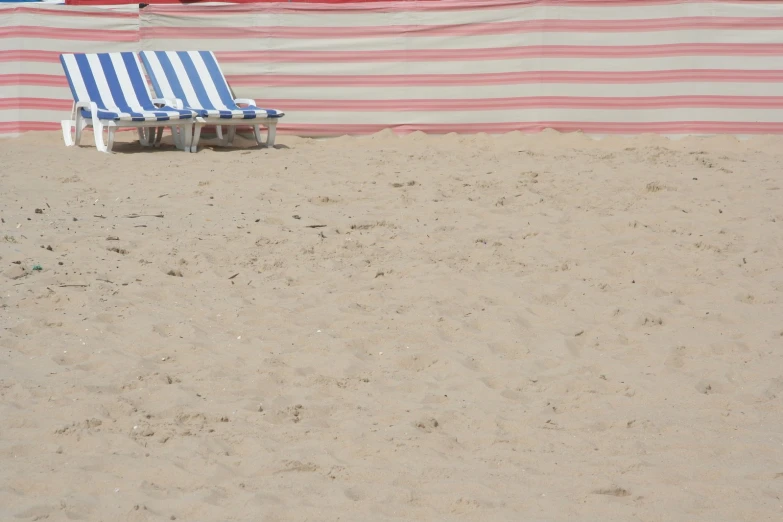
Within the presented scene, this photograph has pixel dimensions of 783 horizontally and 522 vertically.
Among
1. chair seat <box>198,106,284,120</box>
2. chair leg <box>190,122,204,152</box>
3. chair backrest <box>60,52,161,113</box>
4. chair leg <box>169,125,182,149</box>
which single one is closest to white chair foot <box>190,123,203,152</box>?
chair leg <box>190,122,204,152</box>

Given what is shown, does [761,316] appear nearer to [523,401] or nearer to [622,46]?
[523,401]

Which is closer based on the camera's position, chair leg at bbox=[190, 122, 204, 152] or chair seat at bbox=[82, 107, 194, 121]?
chair seat at bbox=[82, 107, 194, 121]

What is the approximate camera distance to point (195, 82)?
918 cm

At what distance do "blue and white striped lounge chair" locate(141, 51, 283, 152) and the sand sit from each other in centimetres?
156

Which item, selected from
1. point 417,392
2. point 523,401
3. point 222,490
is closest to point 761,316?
point 523,401

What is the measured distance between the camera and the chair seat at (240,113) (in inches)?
336

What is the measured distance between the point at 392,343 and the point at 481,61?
5.26 m

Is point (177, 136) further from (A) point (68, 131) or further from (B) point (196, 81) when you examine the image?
(A) point (68, 131)

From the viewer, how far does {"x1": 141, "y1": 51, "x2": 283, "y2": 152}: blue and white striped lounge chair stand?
29.9ft

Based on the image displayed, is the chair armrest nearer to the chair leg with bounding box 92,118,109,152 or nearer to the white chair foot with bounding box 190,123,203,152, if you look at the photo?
the white chair foot with bounding box 190,123,203,152

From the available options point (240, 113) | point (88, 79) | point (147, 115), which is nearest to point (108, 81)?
point (88, 79)

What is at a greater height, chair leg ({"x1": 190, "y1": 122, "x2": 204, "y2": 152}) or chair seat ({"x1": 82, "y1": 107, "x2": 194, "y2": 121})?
chair seat ({"x1": 82, "y1": 107, "x2": 194, "y2": 121})

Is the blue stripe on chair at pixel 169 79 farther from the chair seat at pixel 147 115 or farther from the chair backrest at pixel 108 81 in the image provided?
the chair seat at pixel 147 115

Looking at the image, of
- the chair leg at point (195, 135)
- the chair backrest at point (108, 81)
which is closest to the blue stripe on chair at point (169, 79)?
the chair backrest at point (108, 81)
